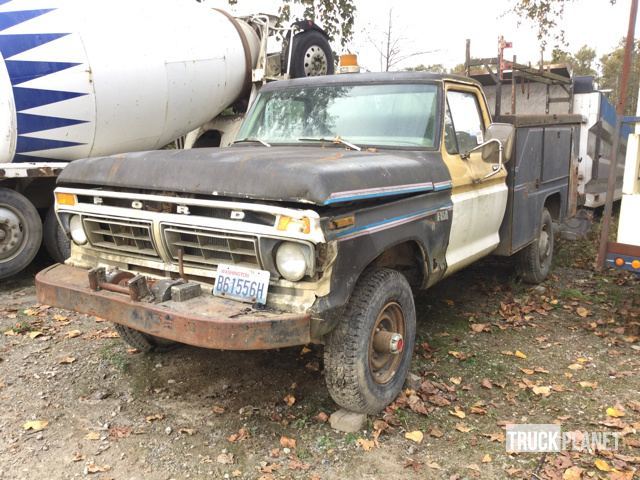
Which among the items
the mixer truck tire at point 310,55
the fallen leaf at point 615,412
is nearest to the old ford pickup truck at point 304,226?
the fallen leaf at point 615,412

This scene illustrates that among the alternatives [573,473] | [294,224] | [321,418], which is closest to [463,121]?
[294,224]

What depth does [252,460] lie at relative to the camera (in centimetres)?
320

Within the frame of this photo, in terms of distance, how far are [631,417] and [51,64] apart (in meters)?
6.21

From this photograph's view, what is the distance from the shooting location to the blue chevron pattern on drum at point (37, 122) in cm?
605

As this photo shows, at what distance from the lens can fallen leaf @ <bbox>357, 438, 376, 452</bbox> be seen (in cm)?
330

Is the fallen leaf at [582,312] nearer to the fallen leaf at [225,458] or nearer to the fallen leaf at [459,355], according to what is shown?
the fallen leaf at [459,355]

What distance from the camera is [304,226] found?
9.35 feet

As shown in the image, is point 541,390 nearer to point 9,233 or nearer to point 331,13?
point 9,233

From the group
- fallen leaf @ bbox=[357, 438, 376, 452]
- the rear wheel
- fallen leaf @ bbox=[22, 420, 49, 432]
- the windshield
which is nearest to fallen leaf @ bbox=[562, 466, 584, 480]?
fallen leaf @ bbox=[357, 438, 376, 452]

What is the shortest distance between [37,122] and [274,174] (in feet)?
14.2

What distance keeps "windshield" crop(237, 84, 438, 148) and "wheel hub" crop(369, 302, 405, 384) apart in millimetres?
1249

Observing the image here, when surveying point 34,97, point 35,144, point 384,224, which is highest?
point 34,97

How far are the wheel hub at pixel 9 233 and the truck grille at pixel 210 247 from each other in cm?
365

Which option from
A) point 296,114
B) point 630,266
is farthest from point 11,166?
point 630,266
